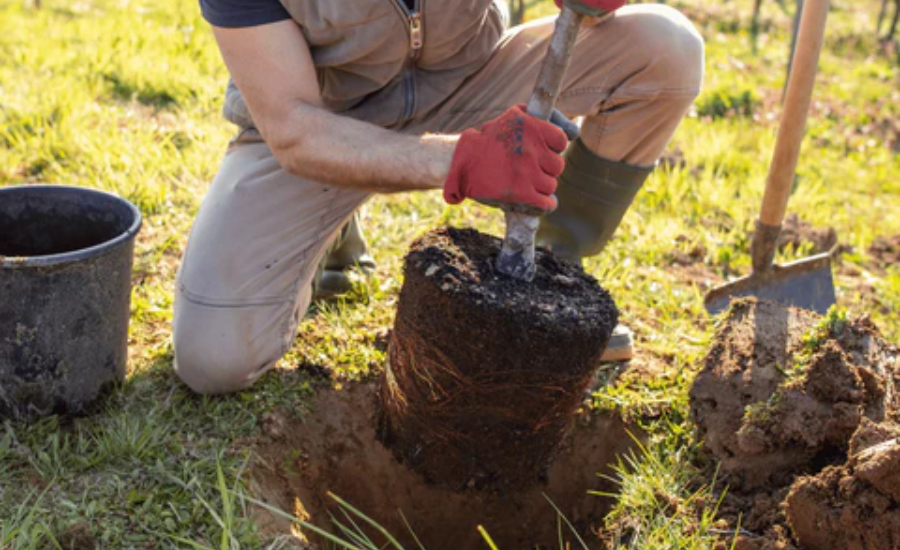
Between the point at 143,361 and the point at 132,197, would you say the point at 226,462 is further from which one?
the point at 132,197

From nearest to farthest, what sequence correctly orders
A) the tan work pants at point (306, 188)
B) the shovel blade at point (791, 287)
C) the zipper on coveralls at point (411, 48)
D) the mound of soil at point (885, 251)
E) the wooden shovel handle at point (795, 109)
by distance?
the zipper on coveralls at point (411, 48) < the tan work pants at point (306, 188) < the wooden shovel handle at point (795, 109) < the shovel blade at point (791, 287) < the mound of soil at point (885, 251)

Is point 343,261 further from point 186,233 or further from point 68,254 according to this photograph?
point 68,254

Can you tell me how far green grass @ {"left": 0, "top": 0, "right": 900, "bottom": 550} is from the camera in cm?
199

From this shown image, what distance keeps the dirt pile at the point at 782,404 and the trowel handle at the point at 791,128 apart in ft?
1.82

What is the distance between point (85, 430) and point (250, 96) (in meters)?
0.92

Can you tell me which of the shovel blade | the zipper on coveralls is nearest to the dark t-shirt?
the zipper on coveralls

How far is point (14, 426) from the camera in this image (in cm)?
213

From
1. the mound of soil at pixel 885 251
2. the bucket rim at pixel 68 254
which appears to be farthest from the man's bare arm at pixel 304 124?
the mound of soil at pixel 885 251

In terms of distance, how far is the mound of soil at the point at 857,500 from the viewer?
1737mm

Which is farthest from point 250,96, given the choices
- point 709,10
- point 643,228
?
point 709,10

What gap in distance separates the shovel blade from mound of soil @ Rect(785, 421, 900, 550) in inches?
39.6

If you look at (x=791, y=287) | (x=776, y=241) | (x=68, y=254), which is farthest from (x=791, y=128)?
(x=68, y=254)

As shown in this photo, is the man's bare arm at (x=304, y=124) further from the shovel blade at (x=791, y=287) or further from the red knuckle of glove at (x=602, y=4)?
the shovel blade at (x=791, y=287)

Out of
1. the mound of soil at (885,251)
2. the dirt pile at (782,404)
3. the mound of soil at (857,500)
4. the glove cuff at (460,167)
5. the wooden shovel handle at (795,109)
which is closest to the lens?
the mound of soil at (857,500)
